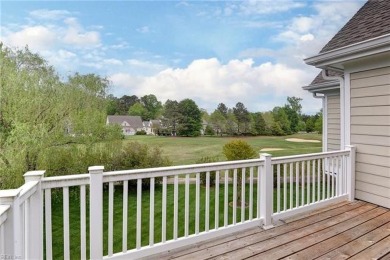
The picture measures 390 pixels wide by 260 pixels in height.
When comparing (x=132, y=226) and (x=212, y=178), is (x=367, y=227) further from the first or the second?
(x=212, y=178)

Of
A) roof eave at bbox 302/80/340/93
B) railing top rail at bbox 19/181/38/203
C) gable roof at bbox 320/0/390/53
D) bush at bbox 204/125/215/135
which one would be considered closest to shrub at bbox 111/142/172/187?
roof eave at bbox 302/80/340/93

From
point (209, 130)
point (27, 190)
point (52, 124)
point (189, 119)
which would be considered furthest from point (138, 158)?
point (189, 119)

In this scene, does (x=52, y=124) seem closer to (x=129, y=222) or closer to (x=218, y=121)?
(x=129, y=222)

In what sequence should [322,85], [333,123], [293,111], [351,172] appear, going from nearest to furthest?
[351,172]
[322,85]
[333,123]
[293,111]

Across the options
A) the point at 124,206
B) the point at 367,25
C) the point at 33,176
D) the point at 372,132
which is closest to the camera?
the point at 33,176

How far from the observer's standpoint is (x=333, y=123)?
7172 mm

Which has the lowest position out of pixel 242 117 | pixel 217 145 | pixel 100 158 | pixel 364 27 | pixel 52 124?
pixel 217 145

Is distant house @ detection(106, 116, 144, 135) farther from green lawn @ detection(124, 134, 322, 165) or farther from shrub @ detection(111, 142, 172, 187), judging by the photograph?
green lawn @ detection(124, 134, 322, 165)

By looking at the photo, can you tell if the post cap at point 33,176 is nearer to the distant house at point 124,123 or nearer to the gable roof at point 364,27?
the gable roof at point 364,27

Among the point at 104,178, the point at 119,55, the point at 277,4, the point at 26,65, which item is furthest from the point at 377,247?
the point at 119,55

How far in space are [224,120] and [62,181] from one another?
61.7 ft

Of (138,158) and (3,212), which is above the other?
(3,212)

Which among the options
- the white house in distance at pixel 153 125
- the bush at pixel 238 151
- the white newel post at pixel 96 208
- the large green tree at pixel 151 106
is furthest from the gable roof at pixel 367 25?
the large green tree at pixel 151 106

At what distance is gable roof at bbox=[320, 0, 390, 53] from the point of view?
389 centimetres
